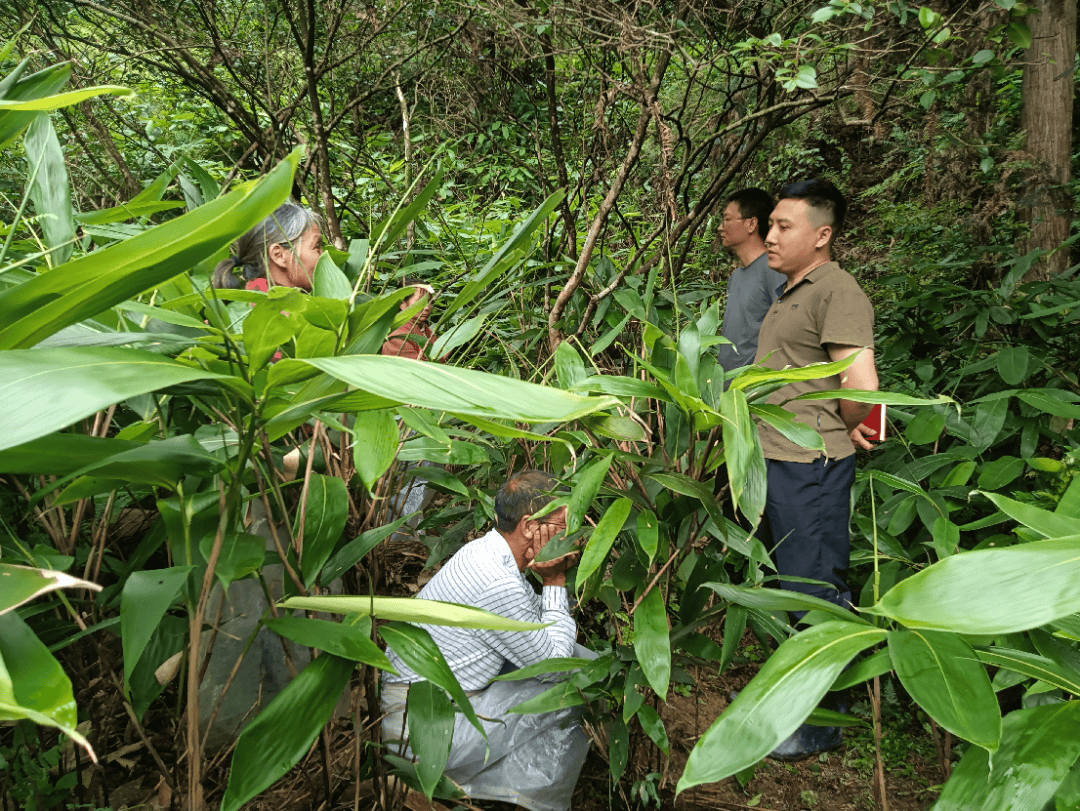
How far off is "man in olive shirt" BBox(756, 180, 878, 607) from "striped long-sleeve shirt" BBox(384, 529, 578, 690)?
684mm

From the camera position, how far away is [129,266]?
38 centimetres

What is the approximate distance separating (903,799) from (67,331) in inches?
81.7

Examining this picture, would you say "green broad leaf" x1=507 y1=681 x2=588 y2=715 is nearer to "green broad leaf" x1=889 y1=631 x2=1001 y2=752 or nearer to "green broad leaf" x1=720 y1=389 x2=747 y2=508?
"green broad leaf" x1=720 y1=389 x2=747 y2=508

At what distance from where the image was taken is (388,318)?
0.62 meters

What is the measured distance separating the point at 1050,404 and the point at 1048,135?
1.50 meters

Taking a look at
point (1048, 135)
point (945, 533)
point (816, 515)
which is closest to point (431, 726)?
point (945, 533)

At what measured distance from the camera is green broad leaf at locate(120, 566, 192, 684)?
604 mm

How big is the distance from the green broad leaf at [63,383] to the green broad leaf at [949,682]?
0.55m

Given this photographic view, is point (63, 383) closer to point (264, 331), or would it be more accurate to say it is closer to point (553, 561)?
point (264, 331)

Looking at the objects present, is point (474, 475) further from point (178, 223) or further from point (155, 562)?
point (178, 223)

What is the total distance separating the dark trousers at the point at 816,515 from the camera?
1.94m

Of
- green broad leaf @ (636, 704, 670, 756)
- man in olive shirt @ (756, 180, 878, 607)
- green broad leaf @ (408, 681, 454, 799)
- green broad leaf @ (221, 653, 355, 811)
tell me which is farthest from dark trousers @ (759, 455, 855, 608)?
green broad leaf @ (221, 653, 355, 811)

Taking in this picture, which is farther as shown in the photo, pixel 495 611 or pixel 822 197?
pixel 822 197

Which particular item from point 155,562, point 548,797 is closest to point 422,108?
point 155,562
